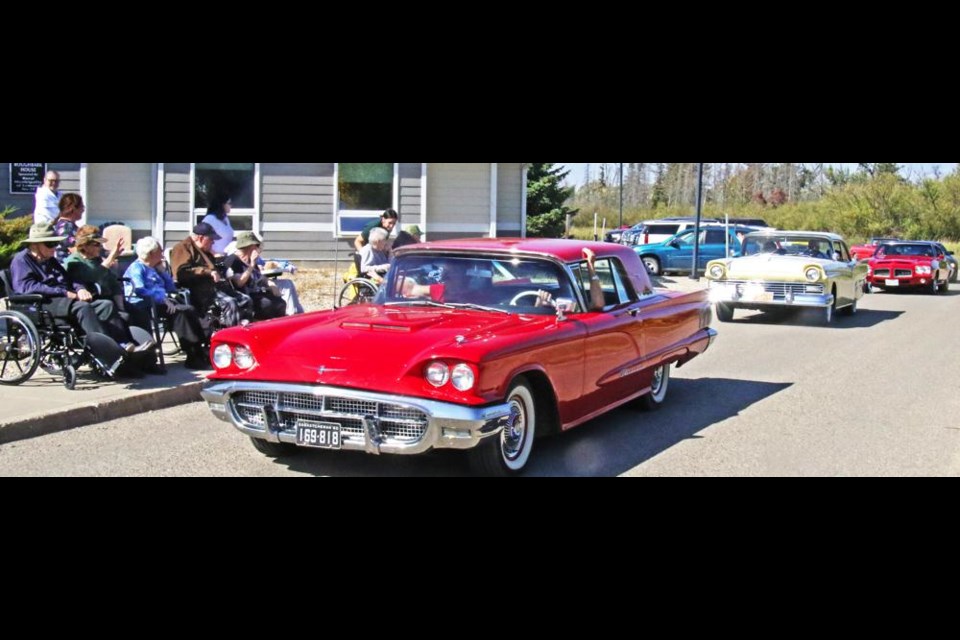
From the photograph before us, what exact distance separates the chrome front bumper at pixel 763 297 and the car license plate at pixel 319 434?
11.8 metres

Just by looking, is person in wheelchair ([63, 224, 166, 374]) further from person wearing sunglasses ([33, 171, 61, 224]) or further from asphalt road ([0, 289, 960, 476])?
person wearing sunglasses ([33, 171, 61, 224])

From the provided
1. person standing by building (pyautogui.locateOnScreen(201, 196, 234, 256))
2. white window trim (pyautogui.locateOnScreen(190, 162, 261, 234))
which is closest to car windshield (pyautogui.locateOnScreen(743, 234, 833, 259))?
person standing by building (pyautogui.locateOnScreen(201, 196, 234, 256))

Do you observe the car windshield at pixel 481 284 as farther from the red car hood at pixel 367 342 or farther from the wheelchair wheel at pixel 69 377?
the wheelchair wheel at pixel 69 377

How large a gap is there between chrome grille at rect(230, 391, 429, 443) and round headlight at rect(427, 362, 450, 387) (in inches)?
8.0

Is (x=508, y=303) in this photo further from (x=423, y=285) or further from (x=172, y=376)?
(x=172, y=376)

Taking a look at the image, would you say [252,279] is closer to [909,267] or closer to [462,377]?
[462,377]

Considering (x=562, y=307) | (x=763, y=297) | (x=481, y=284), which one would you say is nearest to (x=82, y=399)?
(x=481, y=284)

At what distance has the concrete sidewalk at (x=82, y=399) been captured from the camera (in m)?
7.70

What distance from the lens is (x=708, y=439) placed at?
8039 millimetres

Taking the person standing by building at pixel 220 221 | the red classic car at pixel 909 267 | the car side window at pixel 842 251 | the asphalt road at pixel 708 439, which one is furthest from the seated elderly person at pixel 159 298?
the red classic car at pixel 909 267

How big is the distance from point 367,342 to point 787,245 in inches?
509

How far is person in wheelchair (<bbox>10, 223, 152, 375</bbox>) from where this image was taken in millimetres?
8977

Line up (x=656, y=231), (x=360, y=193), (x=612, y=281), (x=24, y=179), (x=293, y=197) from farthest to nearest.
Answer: (x=656, y=231) < (x=360, y=193) < (x=293, y=197) < (x=24, y=179) < (x=612, y=281)
